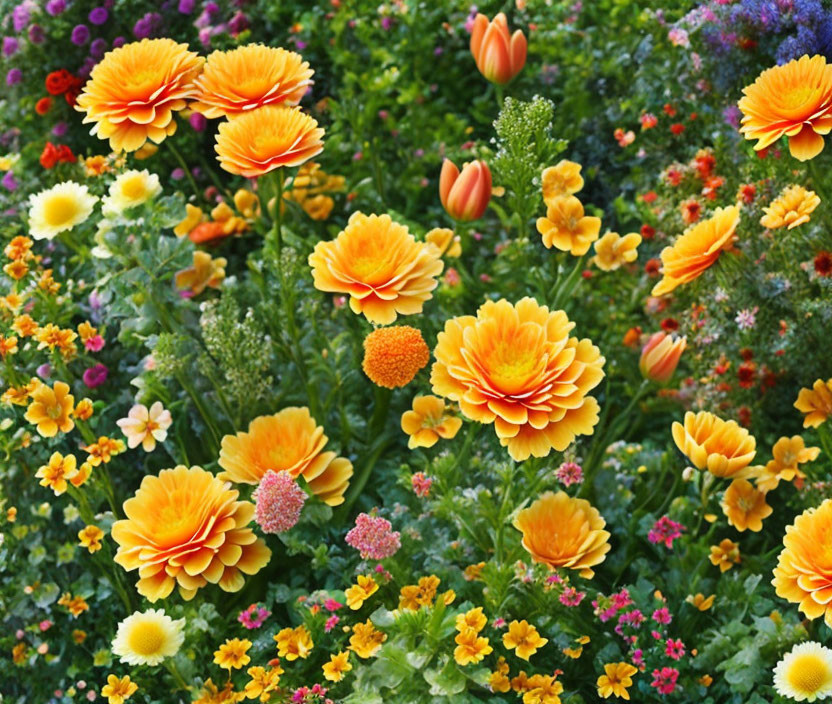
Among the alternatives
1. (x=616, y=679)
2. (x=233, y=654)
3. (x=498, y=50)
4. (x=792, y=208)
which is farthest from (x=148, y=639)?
(x=792, y=208)

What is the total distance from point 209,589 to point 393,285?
65cm

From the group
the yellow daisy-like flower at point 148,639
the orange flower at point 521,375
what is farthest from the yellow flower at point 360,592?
the orange flower at point 521,375

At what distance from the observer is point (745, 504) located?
70.2 inches

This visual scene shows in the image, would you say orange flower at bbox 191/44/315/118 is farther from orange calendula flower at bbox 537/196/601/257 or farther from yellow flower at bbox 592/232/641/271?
yellow flower at bbox 592/232/641/271

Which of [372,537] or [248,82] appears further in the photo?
[248,82]

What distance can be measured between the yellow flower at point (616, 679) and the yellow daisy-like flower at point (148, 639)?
25.2 inches

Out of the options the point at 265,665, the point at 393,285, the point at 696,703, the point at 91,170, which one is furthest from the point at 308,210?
the point at 696,703

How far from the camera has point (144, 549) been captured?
59.4 inches

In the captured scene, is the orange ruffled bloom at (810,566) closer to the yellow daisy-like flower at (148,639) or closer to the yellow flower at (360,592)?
the yellow flower at (360,592)

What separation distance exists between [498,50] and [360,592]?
93cm

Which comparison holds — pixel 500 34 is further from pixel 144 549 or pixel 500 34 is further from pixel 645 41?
pixel 144 549

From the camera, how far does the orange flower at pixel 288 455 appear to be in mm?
1672

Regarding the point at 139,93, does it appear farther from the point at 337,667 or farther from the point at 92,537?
the point at 337,667

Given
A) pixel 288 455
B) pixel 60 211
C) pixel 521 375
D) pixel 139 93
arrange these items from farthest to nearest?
pixel 60 211
pixel 288 455
pixel 139 93
pixel 521 375
